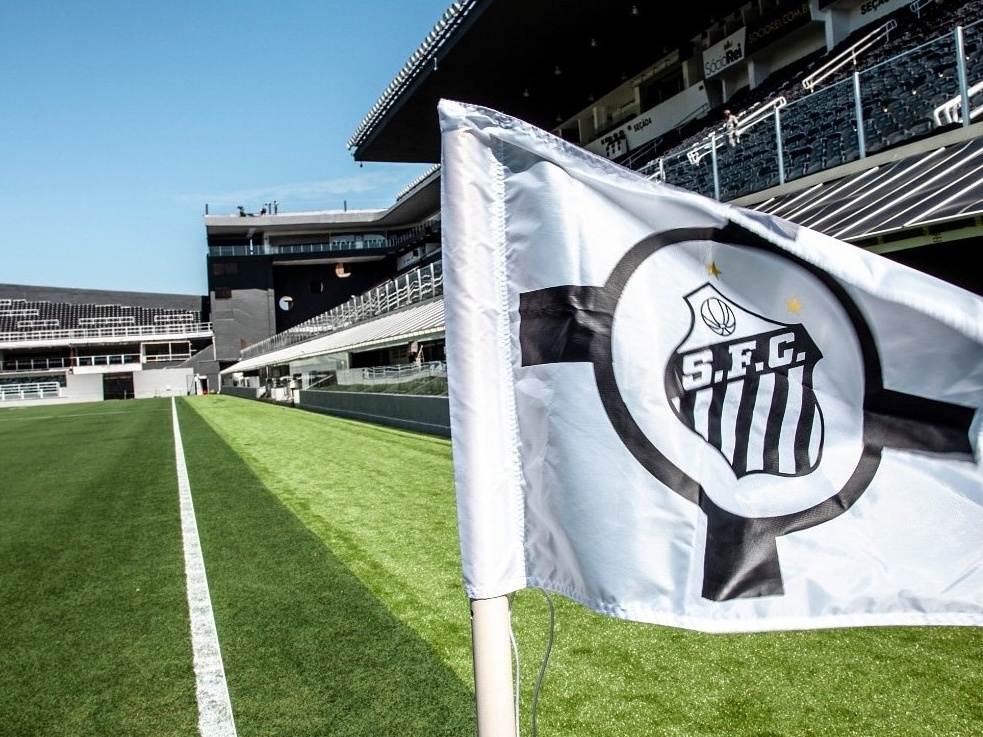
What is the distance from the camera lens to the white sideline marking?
125 inches

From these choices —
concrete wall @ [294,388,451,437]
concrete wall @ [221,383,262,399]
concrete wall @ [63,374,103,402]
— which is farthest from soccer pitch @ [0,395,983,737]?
concrete wall @ [63,374,103,402]

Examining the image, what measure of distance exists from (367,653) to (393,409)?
13249 millimetres

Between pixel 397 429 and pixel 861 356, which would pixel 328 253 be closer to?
pixel 397 429

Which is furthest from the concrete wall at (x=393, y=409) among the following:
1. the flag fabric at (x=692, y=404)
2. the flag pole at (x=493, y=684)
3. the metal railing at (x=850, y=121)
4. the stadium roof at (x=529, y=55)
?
the stadium roof at (x=529, y=55)

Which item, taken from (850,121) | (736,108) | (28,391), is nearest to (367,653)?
(850,121)

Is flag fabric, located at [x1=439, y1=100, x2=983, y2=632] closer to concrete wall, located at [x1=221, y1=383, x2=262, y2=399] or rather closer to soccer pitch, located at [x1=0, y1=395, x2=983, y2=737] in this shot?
soccer pitch, located at [x1=0, y1=395, x2=983, y2=737]

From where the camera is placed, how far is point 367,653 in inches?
149

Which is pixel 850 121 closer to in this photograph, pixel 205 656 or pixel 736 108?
pixel 205 656

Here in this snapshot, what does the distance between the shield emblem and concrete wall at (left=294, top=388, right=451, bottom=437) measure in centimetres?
799

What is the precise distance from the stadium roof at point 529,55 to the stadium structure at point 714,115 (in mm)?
72

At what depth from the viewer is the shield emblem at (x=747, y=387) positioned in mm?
1688

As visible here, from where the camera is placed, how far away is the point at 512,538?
177cm

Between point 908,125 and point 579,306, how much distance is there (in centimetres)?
790

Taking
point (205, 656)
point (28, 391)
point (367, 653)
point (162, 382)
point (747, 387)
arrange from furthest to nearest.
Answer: point (162, 382) → point (28, 391) → point (205, 656) → point (367, 653) → point (747, 387)
